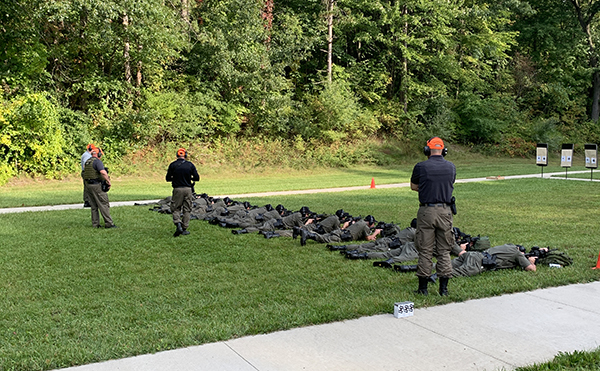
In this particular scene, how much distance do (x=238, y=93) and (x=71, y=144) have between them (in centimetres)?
1154

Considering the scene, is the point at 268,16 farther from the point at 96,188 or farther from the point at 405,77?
the point at 96,188

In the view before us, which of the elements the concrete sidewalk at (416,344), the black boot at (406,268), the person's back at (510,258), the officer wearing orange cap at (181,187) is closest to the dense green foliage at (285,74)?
the officer wearing orange cap at (181,187)

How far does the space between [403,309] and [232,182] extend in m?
20.7

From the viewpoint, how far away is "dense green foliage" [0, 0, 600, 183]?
2619 centimetres

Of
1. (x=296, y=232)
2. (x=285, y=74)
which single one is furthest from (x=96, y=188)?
(x=285, y=74)

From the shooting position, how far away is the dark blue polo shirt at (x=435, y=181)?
677 cm

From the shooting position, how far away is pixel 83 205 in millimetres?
16891

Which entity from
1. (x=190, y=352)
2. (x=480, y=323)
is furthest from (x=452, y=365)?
(x=190, y=352)

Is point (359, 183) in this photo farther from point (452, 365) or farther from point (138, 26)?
point (452, 365)

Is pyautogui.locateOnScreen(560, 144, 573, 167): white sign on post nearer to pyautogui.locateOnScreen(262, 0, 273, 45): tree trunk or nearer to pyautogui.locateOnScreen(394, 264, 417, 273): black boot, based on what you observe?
pyautogui.locateOnScreen(262, 0, 273, 45): tree trunk

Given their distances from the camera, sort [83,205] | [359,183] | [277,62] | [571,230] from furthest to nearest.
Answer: [277,62], [359,183], [83,205], [571,230]

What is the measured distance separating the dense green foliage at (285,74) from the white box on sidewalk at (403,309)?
22501 millimetres

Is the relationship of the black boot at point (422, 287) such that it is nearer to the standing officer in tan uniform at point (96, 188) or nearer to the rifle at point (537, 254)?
the rifle at point (537, 254)

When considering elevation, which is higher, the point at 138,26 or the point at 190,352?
the point at 138,26
